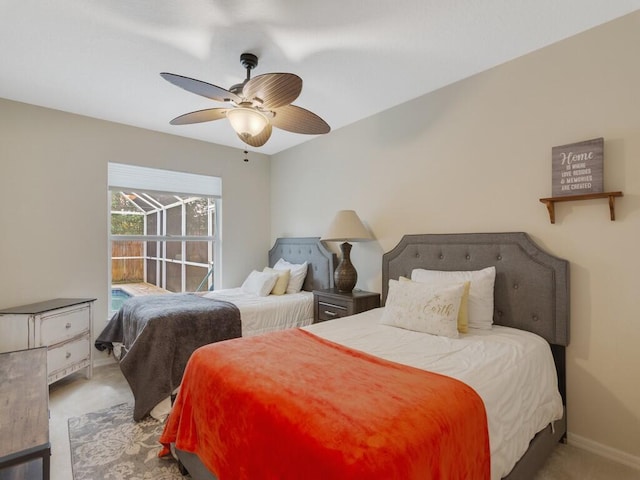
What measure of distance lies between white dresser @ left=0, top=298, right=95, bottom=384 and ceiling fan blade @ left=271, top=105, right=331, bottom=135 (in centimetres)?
244

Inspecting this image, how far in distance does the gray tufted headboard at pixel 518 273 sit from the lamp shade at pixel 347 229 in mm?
678

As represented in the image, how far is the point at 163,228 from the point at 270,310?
1.90 metres

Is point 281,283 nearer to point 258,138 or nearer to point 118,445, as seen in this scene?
point 258,138

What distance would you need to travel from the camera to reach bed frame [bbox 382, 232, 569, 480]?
201 centimetres

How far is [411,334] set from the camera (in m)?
2.01

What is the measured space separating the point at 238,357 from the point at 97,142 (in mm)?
3064

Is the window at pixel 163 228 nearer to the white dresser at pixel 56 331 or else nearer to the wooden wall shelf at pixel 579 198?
the white dresser at pixel 56 331

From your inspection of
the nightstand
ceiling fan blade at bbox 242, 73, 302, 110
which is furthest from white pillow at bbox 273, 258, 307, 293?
ceiling fan blade at bbox 242, 73, 302, 110

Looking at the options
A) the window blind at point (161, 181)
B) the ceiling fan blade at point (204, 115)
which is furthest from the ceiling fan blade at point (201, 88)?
the window blind at point (161, 181)

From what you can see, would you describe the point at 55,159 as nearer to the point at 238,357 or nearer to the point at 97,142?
the point at 97,142

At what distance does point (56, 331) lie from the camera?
2754 millimetres

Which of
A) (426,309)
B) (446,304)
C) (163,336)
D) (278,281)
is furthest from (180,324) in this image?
(446,304)

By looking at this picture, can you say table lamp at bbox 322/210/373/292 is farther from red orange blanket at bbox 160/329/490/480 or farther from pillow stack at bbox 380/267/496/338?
red orange blanket at bbox 160/329/490/480

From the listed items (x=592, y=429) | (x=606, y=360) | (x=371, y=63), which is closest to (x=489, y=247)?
(x=606, y=360)
